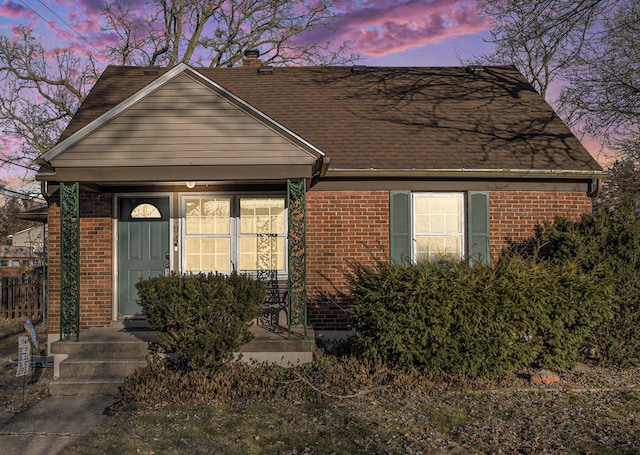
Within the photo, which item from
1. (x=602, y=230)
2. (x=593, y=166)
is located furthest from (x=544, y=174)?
(x=602, y=230)

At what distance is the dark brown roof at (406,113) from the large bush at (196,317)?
3.53 m

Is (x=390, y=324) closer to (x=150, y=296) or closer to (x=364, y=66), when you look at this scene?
(x=150, y=296)

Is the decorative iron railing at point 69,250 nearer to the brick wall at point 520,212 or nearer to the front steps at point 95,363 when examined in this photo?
the front steps at point 95,363

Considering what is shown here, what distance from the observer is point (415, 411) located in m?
5.94

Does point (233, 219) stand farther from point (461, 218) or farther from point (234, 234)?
point (461, 218)

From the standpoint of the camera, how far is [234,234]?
9625 millimetres

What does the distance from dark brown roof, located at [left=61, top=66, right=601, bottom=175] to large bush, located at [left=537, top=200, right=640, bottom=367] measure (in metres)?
1.85

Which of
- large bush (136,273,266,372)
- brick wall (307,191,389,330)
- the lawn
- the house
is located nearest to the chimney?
the house

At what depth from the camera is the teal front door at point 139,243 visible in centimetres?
952

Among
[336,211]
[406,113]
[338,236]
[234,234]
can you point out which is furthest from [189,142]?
[406,113]

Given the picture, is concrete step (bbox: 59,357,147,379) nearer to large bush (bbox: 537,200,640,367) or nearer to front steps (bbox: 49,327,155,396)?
front steps (bbox: 49,327,155,396)

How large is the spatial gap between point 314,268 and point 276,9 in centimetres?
1600

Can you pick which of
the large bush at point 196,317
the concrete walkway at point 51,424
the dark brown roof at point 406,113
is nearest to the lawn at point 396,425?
the concrete walkway at point 51,424

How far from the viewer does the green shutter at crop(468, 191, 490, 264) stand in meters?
9.45
